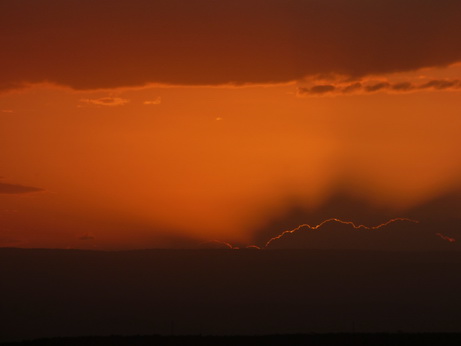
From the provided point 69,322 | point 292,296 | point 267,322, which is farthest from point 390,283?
point 69,322

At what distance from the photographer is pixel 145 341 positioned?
4931 cm

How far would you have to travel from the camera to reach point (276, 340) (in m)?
49.3

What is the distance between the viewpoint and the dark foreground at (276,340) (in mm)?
48562

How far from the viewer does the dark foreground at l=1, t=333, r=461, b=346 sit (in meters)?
48.6

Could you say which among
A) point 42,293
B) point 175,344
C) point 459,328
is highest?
point 42,293

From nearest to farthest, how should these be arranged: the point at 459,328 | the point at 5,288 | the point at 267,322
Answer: the point at 459,328 → the point at 267,322 → the point at 5,288

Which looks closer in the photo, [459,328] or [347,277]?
[459,328]

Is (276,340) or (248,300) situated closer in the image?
(276,340)

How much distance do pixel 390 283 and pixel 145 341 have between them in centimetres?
10057

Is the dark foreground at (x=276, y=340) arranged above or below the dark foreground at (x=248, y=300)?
below

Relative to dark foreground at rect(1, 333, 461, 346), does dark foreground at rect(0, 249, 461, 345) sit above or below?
above

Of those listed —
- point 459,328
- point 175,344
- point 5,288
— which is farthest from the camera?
point 5,288

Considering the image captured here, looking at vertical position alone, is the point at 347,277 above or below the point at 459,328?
above

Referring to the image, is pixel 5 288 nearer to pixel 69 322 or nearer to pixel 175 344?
pixel 69 322
